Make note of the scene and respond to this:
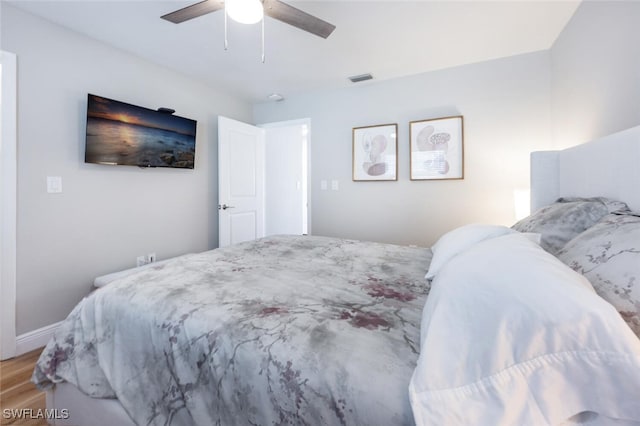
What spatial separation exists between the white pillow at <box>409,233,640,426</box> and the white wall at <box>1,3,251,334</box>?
2.82 m

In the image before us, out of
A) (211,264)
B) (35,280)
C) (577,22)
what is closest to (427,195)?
(577,22)

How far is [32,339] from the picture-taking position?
2.10 meters

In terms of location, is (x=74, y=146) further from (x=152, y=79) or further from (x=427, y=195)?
(x=427, y=195)

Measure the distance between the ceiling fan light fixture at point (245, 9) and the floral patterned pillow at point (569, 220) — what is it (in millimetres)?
1791

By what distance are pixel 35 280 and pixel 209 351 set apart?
2.24 metres

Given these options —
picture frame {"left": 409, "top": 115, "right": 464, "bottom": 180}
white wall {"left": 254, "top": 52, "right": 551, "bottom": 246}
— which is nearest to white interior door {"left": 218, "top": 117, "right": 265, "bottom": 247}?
white wall {"left": 254, "top": 52, "right": 551, "bottom": 246}

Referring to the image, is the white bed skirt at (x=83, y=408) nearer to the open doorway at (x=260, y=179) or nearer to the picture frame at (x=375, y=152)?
the open doorway at (x=260, y=179)

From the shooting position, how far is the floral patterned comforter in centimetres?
67

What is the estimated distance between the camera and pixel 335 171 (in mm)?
3551

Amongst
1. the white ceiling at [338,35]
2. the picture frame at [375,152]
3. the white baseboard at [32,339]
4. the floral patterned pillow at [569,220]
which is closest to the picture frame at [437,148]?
the picture frame at [375,152]

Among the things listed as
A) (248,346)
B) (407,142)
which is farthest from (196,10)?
(407,142)

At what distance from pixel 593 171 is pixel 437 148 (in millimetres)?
1585

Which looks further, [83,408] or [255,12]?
[255,12]
